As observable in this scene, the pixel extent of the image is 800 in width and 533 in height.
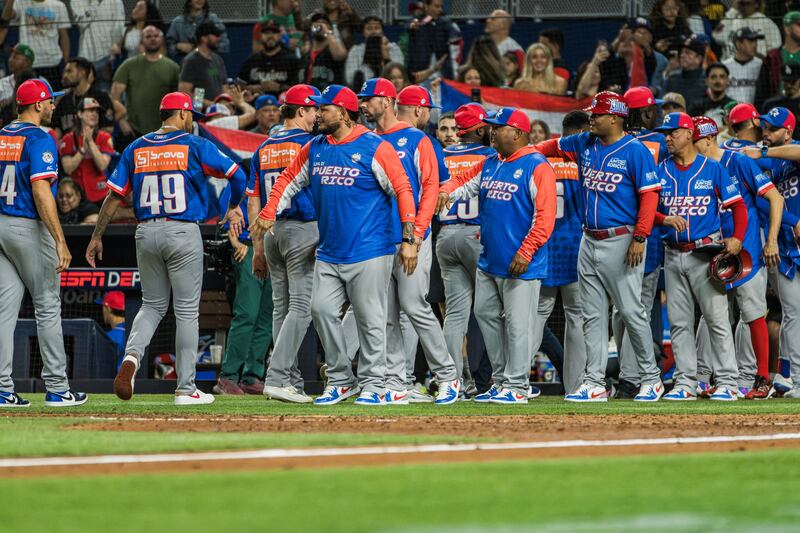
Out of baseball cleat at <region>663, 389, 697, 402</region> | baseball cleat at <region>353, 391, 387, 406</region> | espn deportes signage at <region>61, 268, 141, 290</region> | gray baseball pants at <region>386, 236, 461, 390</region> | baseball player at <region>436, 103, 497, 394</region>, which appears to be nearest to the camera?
baseball cleat at <region>353, 391, 387, 406</region>

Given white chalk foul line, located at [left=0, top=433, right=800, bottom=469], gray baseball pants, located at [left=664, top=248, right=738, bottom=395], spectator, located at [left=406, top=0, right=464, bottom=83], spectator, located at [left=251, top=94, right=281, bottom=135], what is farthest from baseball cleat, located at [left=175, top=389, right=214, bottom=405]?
spectator, located at [left=406, top=0, right=464, bottom=83]

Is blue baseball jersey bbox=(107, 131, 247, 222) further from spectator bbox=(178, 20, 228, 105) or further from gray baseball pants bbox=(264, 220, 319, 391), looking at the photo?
spectator bbox=(178, 20, 228, 105)

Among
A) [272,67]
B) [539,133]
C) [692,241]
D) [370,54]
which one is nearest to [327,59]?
[370,54]

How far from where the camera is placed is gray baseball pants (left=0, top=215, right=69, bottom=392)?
8.62 meters

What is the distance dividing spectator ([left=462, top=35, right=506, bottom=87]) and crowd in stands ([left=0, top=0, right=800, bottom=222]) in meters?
0.02

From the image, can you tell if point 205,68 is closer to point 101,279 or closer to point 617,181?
point 101,279

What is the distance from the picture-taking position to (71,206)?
43.8 feet

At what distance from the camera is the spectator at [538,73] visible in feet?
49.4

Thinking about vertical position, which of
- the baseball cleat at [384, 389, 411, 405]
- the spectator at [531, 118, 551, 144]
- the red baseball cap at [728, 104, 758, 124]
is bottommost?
the baseball cleat at [384, 389, 411, 405]

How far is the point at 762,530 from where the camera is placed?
304 centimetres

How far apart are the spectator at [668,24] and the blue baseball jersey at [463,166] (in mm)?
6740

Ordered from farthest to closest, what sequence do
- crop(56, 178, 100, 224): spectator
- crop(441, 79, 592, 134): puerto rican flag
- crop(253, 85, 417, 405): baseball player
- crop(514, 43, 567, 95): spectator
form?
crop(514, 43, 567, 95): spectator
crop(441, 79, 592, 134): puerto rican flag
crop(56, 178, 100, 224): spectator
crop(253, 85, 417, 405): baseball player

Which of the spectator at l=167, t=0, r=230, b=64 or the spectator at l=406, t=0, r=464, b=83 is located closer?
the spectator at l=406, t=0, r=464, b=83

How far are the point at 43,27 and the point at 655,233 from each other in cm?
995
